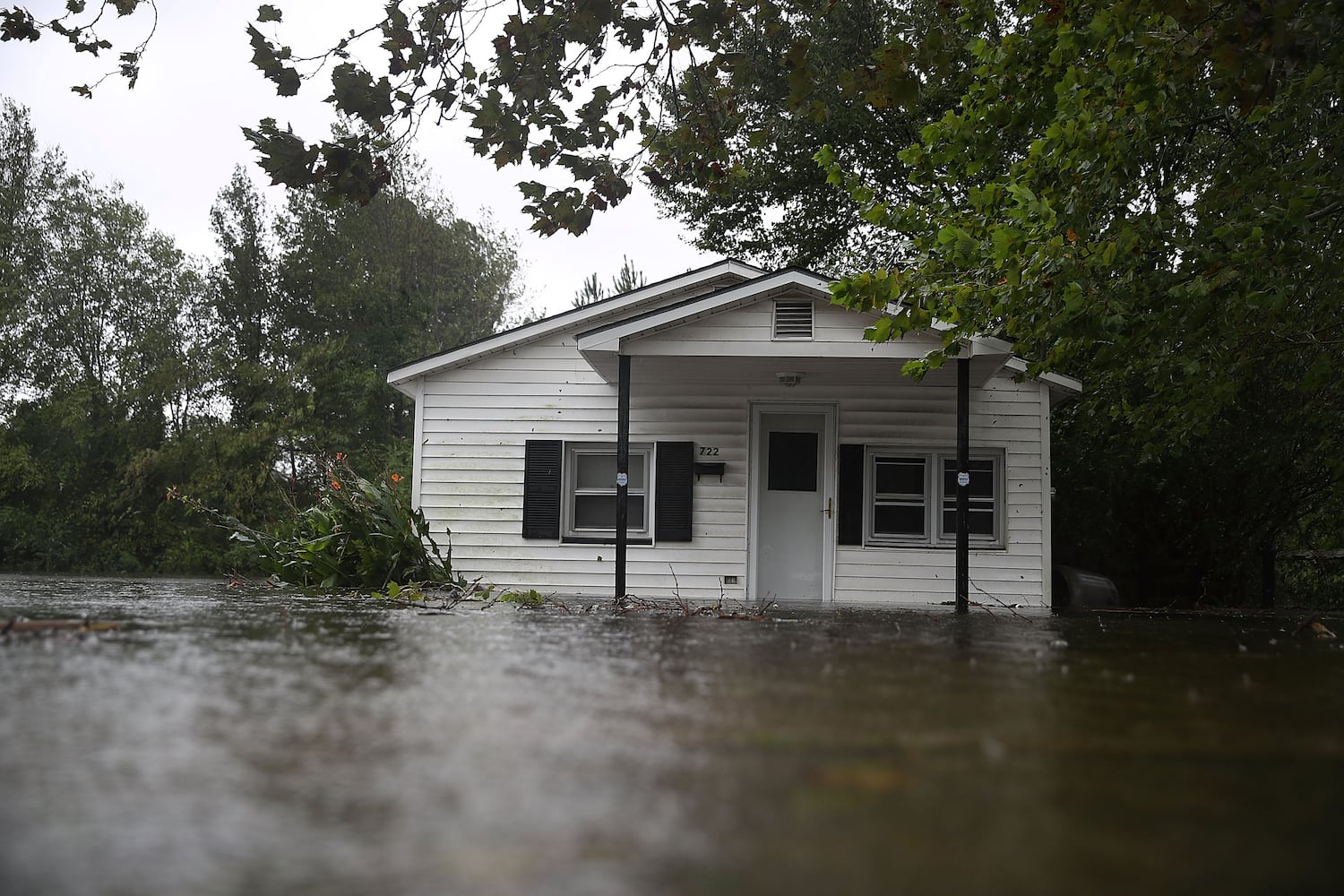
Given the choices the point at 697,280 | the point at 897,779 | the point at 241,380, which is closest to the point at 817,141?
the point at 697,280

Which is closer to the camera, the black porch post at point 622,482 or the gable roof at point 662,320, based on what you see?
the black porch post at point 622,482

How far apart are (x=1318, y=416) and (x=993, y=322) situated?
5.74m

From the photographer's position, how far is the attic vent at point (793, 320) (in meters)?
10.3

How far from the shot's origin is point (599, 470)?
500 inches

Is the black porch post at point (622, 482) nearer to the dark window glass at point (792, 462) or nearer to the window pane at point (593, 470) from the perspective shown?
the window pane at point (593, 470)

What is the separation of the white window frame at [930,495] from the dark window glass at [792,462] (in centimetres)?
65

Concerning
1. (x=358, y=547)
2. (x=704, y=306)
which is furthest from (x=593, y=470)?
(x=358, y=547)

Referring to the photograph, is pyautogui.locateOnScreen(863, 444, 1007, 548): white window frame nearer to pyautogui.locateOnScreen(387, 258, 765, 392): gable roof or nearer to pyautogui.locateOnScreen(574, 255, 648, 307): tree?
pyautogui.locateOnScreen(387, 258, 765, 392): gable roof

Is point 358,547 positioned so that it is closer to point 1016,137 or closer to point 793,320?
point 793,320

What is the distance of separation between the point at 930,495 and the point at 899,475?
0.41 meters

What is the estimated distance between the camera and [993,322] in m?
9.94

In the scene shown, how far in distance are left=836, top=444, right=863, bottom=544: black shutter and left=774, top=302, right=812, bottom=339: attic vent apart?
2.43 metres

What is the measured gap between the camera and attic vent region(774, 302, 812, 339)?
33.8 ft

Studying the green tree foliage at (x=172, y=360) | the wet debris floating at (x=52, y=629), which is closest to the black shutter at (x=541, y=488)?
the wet debris floating at (x=52, y=629)
